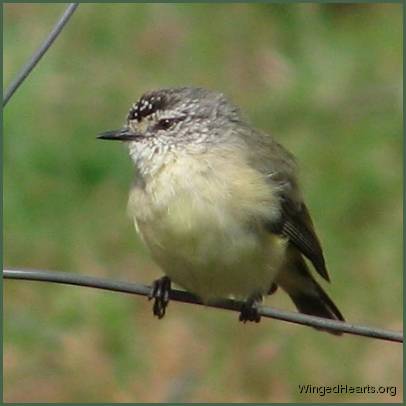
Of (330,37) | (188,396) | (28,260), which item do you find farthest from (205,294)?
(330,37)

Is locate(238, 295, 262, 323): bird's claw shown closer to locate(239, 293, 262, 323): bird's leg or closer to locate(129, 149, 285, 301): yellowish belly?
locate(239, 293, 262, 323): bird's leg

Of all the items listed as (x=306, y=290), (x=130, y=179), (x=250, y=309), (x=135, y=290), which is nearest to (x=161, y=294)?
(x=250, y=309)

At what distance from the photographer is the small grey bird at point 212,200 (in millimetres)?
4812

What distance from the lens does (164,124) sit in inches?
204

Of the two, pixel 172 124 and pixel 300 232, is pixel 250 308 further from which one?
pixel 172 124

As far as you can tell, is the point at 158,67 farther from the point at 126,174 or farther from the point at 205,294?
the point at 205,294

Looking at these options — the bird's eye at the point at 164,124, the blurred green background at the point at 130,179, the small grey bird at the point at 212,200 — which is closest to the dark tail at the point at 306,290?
the small grey bird at the point at 212,200

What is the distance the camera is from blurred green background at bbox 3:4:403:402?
6980 mm

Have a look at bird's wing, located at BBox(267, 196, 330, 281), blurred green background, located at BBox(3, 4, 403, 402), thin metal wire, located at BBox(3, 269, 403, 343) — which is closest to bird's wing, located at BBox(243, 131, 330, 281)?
bird's wing, located at BBox(267, 196, 330, 281)

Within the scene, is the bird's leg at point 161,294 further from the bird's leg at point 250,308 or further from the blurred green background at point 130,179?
the blurred green background at point 130,179

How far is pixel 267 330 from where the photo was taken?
282 inches

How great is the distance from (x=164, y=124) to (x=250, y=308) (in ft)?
2.44

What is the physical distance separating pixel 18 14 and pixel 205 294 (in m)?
3.58

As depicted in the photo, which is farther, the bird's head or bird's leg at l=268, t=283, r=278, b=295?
bird's leg at l=268, t=283, r=278, b=295
